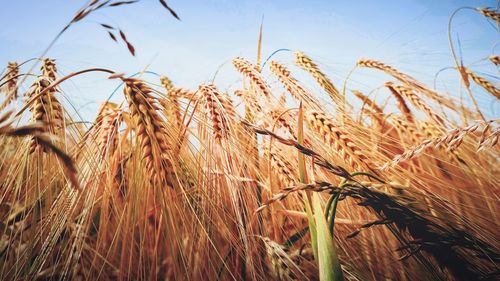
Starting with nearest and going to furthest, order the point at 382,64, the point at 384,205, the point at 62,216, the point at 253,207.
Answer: the point at 384,205
the point at 62,216
the point at 253,207
the point at 382,64

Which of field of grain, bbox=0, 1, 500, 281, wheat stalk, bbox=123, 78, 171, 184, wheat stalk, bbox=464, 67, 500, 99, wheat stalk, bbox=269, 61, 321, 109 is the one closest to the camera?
field of grain, bbox=0, 1, 500, 281

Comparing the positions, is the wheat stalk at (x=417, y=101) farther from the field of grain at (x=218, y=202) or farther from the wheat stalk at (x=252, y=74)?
the wheat stalk at (x=252, y=74)

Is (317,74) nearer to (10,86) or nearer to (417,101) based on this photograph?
(417,101)

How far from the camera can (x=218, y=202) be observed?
1003 millimetres

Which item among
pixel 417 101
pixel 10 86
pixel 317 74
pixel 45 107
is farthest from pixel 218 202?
pixel 10 86

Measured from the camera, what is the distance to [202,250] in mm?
957

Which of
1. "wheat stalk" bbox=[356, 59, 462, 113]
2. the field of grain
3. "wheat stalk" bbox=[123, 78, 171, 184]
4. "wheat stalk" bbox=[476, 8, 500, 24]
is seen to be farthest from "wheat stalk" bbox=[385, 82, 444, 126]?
"wheat stalk" bbox=[123, 78, 171, 184]

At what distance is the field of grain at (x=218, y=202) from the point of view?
70cm

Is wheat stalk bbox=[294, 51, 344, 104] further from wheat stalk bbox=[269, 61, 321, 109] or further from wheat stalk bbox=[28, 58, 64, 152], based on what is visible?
wheat stalk bbox=[28, 58, 64, 152]

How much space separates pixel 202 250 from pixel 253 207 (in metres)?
0.25

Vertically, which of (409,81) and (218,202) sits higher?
(409,81)

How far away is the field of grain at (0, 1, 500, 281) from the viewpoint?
2.29 feet

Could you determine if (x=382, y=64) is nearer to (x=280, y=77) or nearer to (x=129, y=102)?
(x=280, y=77)

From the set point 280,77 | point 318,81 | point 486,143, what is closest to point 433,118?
point 318,81
